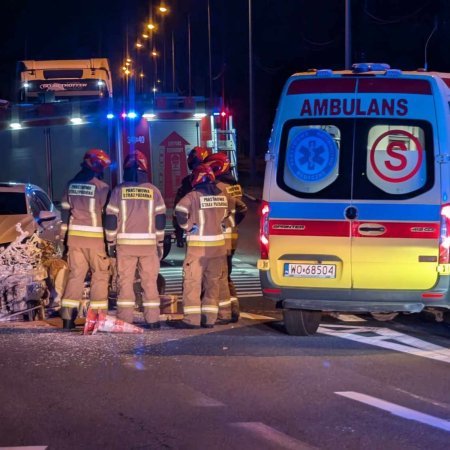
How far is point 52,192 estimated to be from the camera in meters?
15.9

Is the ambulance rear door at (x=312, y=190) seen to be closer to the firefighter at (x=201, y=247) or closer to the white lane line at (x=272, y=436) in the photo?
the firefighter at (x=201, y=247)

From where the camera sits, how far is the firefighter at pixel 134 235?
910 cm

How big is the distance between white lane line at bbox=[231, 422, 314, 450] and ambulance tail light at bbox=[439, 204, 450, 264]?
2.72 metres

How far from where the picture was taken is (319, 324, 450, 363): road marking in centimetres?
820

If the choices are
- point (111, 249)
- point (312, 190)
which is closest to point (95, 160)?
point (111, 249)

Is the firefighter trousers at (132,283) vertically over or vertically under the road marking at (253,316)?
over

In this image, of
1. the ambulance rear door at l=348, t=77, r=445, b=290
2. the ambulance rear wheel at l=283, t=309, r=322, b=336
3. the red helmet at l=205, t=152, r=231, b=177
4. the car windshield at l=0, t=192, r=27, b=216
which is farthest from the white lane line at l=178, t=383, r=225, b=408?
the car windshield at l=0, t=192, r=27, b=216

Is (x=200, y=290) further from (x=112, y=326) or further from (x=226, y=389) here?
(x=226, y=389)

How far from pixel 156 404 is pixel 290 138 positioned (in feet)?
9.57

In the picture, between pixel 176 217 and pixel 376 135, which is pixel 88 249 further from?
pixel 376 135

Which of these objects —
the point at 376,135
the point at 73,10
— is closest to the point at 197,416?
the point at 376,135

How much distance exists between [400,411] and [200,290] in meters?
3.47

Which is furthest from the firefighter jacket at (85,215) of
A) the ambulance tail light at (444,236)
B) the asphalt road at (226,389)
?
the ambulance tail light at (444,236)

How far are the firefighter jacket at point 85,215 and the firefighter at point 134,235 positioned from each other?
116 mm
